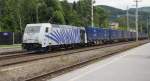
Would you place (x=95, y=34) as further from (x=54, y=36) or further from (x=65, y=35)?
(x=54, y=36)

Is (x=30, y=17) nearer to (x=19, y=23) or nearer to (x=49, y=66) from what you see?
(x=19, y=23)

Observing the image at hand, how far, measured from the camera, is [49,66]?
22.0m

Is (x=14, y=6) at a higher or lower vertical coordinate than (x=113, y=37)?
higher

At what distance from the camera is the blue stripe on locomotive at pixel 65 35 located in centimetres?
3914

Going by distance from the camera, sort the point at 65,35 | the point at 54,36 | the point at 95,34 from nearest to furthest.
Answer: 1. the point at 54,36
2. the point at 65,35
3. the point at 95,34

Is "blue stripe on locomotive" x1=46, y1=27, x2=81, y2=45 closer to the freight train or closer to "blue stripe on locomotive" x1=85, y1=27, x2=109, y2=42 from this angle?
the freight train

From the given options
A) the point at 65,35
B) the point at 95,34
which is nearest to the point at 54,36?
the point at 65,35

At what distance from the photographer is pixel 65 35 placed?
4309 centimetres

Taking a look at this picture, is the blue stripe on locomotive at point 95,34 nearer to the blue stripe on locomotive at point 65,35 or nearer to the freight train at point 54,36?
the freight train at point 54,36

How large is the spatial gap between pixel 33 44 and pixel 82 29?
51.8ft

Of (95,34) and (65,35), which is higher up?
(65,35)

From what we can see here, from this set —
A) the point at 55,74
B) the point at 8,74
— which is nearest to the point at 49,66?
the point at 55,74

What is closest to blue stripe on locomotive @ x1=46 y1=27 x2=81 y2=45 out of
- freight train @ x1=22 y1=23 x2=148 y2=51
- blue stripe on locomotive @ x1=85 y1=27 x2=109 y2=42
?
freight train @ x1=22 y1=23 x2=148 y2=51

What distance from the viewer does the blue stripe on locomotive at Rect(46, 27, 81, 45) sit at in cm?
3914
